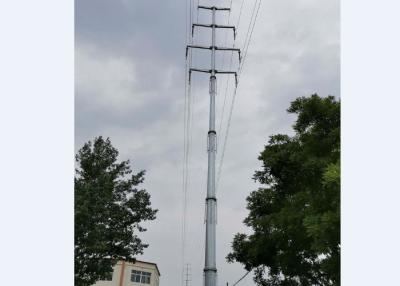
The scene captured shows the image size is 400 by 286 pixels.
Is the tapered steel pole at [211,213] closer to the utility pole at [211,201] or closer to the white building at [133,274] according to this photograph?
the utility pole at [211,201]

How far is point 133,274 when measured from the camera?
6222 cm

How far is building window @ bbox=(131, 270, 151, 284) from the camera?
2451 inches

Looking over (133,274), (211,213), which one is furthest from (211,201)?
(133,274)

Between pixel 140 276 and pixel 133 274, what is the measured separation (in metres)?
1.33

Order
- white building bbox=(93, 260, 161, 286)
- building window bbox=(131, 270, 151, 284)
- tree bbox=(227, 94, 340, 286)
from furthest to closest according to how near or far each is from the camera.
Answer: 1. building window bbox=(131, 270, 151, 284)
2. white building bbox=(93, 260, 161, 286)
3. tree bbox=(227, 94, 340, 286)

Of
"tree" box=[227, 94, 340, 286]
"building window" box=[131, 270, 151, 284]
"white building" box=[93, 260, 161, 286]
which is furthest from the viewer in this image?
"building window" box=[131, 270, 151, 284]

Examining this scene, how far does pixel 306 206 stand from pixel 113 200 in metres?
11.3

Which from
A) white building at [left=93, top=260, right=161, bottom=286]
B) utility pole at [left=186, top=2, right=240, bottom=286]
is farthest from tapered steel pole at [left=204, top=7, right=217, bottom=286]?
white building at [left=93, top=260, right=161, bottom=286]

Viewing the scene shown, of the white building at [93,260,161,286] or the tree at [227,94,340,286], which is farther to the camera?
the white building at [93,260,161,286]

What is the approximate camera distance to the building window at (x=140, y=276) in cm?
6225

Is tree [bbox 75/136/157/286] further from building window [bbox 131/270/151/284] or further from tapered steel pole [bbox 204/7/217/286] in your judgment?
building window [bbox 131/270/151/284]

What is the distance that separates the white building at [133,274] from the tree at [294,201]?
4149cm

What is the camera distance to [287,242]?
1988cm
